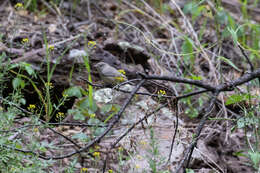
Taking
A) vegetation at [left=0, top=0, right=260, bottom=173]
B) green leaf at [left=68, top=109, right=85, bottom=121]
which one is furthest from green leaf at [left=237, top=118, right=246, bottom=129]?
green leaf at [left=68, top=109, right=85, bottom=121]

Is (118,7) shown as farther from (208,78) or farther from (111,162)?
(111,162)

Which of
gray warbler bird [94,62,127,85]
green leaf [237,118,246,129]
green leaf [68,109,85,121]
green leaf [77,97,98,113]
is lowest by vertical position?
green leaf [68,109,85,121]

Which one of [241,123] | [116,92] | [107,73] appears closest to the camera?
[241,123]

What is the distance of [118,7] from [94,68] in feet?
4.97

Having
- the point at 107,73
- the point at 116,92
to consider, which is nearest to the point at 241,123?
the point at 116,92

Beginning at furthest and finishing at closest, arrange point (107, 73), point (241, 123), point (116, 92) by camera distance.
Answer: point (107, 73)
point (116, 92)
point (241, 123)

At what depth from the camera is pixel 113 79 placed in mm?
2121

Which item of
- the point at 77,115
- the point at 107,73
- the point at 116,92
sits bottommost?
the point at 77,115

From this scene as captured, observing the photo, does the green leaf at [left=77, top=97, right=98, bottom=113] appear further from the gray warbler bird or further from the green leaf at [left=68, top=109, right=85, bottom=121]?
the gray warbler bird

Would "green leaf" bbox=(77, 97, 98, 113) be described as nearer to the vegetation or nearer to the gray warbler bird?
the vegetation

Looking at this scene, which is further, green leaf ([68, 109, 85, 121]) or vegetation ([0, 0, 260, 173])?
green leaf ([68, 109, 85, 121])

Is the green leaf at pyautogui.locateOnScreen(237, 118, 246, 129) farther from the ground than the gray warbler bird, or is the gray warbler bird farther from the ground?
the gray warbler bird

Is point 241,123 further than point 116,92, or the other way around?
point 116,92

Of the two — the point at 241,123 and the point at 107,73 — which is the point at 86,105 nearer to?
the point at 107,73
